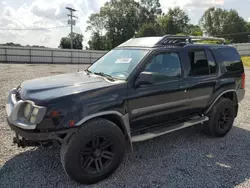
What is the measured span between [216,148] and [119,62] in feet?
7.86

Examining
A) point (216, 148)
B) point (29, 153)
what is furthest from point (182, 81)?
point (29, 153)

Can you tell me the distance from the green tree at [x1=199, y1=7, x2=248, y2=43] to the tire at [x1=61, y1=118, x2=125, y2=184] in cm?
6461

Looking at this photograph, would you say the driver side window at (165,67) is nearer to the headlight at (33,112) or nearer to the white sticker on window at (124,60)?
the white sticker on window at (124,60)

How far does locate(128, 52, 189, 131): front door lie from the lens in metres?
3.63

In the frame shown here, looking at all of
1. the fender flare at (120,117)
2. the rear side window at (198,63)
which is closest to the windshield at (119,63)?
the fender flare at (120,117)

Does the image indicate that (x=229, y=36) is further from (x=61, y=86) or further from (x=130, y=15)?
(x=61, y=86)

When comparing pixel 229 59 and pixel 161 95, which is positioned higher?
pixel 229 59

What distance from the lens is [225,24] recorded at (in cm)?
6378

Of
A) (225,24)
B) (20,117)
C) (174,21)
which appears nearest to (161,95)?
(20,117)

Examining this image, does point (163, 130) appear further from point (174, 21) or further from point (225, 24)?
point (225, 24)

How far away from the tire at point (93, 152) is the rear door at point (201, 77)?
1.76m

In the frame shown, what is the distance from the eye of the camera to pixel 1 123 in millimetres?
5207

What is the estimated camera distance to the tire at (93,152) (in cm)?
305

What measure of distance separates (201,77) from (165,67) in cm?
88
